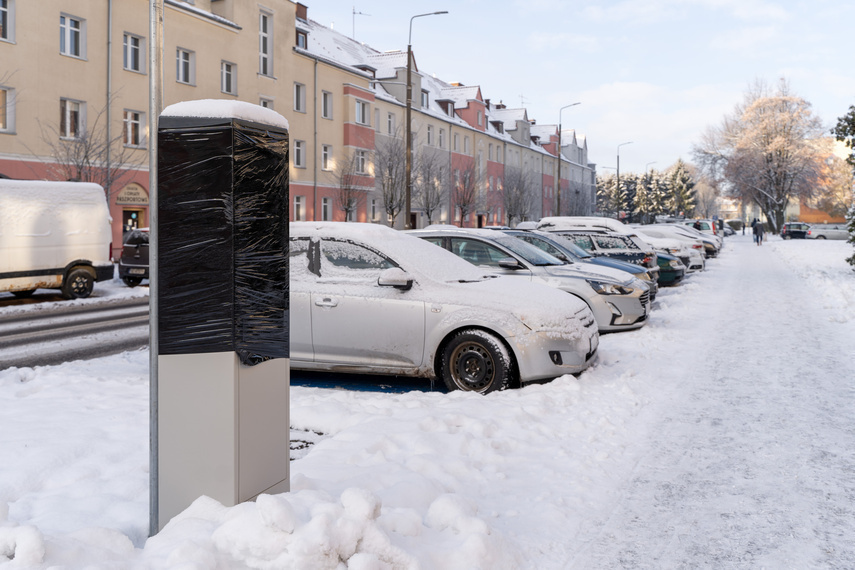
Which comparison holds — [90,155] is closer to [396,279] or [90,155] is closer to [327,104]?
[327,104]

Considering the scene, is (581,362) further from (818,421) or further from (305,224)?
(305,224)

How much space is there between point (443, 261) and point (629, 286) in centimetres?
429

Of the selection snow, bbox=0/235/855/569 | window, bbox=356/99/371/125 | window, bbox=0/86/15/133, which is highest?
window, bbox=356/99/371/125

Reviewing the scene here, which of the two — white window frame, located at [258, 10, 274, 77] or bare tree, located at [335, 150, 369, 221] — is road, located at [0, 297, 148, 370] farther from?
bare tree, located at [335, 150, 369, 221]

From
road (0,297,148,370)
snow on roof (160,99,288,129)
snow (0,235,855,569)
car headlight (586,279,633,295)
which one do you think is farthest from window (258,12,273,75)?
snow on roof (160,99,288,129)

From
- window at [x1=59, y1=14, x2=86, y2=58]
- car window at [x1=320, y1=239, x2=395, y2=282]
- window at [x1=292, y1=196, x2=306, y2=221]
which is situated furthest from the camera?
window at [x1=292, y1=196, x2=306, y2=221]

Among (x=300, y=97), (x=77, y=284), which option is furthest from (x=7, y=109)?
(x=300, y=97)

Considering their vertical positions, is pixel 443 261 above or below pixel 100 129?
below

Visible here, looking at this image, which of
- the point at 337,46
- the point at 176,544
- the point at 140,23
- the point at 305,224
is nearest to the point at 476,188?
the point at 337,46

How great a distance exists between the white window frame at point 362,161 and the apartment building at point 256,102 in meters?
0.08

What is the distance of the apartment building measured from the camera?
Result: 2489cm

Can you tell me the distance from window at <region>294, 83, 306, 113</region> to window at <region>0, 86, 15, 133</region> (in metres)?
16.0

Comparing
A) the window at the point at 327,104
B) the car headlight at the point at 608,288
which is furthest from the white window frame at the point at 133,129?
the car headlight at the point at 608,288

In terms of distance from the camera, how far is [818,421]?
645 cm
